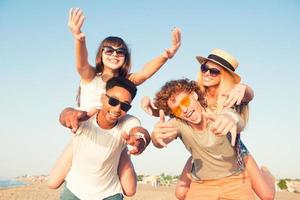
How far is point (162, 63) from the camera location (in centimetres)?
538

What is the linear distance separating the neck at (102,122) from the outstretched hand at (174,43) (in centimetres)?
128

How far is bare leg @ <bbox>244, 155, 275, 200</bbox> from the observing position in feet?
16.1

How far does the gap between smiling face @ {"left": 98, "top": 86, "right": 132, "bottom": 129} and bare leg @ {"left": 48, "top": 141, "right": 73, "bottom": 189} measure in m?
0.72

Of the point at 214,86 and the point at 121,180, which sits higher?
the point at 214,86

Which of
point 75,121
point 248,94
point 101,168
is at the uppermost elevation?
point 248,94

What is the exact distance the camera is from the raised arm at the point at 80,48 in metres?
4.52

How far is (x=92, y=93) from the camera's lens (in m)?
5.04

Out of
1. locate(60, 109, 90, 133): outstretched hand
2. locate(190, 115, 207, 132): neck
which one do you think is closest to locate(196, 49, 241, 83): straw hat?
locate(190, 115, 207, 132): neck

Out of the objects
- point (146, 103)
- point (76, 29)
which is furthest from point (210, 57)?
point (76, 29)

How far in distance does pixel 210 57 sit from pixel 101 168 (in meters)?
2.00

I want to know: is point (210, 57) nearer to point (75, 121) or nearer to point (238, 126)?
point (238, 126)

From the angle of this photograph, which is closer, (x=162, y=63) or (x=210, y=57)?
(x=210, y=57)

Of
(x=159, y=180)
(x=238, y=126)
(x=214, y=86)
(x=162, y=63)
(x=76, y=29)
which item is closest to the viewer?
(x=238, y=126)

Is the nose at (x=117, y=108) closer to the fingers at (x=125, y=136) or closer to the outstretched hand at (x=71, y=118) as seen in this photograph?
the fingers at (x=125, y=136)
